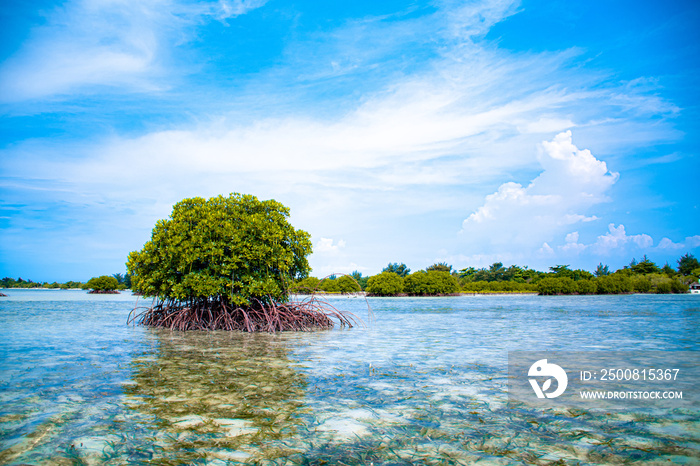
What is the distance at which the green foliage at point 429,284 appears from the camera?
6084cm

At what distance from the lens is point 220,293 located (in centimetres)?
1395

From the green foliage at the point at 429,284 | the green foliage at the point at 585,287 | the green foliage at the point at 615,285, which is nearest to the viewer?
the green foliage at the point at 615,285

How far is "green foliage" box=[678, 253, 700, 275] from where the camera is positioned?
80.9 meters

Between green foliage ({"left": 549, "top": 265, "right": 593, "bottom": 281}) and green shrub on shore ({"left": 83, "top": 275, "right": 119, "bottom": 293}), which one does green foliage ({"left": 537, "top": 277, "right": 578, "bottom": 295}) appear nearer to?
green foliage ({"left": 549, "top": 265, "right": 593, "bottom": 281})

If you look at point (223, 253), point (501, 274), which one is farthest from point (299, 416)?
point (501, 274)

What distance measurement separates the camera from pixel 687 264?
83.4 meters

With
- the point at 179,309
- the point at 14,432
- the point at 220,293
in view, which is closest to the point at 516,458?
the point at 14,432

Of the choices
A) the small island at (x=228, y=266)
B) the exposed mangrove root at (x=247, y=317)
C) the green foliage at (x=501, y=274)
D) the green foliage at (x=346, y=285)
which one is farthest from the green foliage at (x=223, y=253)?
the green foliage at (x=501, y=274)

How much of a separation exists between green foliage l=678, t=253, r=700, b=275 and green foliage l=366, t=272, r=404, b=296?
5648cm

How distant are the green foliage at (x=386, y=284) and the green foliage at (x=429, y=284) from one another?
1164 millimetres

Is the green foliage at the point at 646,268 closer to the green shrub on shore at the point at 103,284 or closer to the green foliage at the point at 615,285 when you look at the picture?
the green foliage at the point at 615,285

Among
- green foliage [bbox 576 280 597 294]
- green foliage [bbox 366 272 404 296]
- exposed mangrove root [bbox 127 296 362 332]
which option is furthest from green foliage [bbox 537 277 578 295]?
exposed mangrove root [bbox 127 296 362 332]

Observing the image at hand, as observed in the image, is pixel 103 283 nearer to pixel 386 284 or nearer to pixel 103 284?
pixel 103 284

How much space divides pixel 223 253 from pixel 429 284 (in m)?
49.9
